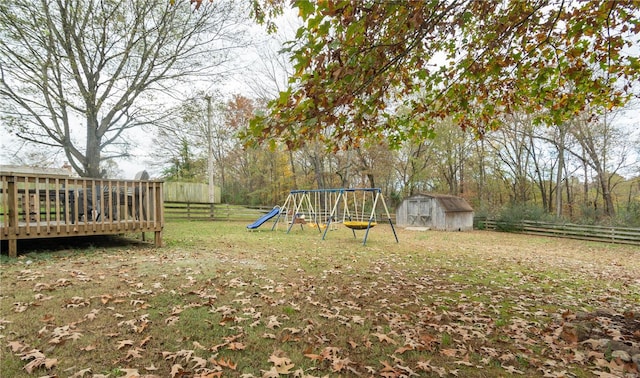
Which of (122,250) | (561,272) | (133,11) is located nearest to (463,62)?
(561,272)

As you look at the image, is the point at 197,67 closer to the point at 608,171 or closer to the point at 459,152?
the point at 459,152

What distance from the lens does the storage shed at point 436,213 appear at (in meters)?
18.3

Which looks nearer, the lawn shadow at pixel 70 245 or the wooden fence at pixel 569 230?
the lawn shadow at pixel 70 245

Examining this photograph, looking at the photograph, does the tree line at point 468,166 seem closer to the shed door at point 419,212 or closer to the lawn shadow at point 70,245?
the shed door at point 419,212

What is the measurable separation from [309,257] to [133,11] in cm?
968

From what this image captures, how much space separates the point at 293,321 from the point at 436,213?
17134mm

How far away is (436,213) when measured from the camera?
18.7 metres

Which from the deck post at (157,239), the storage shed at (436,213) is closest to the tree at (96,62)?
the deck post at (157,239)

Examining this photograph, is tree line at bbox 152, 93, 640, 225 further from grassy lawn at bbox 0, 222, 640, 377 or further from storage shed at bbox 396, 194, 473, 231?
grassy lawn at bbox 0, 222, 640, 377

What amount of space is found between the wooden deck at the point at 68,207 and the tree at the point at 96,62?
3952 millimetres

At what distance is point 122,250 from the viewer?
645 cm

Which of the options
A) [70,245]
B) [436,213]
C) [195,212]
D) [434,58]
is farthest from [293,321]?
[195,212]

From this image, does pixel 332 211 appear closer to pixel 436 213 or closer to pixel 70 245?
pixel 70 245

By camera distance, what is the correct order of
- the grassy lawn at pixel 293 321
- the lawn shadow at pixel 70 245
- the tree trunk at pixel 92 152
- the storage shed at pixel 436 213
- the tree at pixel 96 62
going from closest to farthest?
the grassy lawn at pixel 293 321, the lawn shadow at pixel 70 245, the tree at pixel 96 62, the tree trunk at pixel 92 152, the storage shed at pixel 436 213
